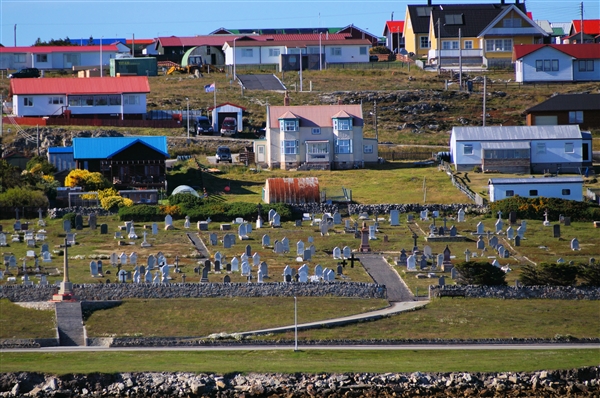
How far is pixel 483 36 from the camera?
120m

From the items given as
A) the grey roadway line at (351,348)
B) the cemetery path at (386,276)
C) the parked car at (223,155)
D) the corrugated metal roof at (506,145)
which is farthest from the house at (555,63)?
the grey roadway line at (351,348)

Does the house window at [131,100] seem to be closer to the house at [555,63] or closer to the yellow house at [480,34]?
the yellow house at [480,34]

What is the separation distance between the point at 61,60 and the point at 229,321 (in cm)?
8176

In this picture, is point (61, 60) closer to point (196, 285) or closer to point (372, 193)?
point (372, 193)

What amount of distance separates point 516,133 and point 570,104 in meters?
11.8

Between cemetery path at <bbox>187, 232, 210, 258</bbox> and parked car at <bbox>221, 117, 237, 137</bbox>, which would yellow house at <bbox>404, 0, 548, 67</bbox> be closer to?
parked car at <bbox>221, 117, 237, 137</bbox>

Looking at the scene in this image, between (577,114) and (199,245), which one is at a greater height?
(577,114)

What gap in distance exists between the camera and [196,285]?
49531 millimetres

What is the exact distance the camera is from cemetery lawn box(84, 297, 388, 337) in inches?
1812

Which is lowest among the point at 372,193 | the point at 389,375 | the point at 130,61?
the point at 389,375

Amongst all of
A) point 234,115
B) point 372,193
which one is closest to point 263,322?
point 372,193

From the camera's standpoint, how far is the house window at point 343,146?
279 feet

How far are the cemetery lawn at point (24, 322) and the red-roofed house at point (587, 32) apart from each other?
9125cm

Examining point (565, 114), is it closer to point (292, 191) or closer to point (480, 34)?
point (480, 34)
